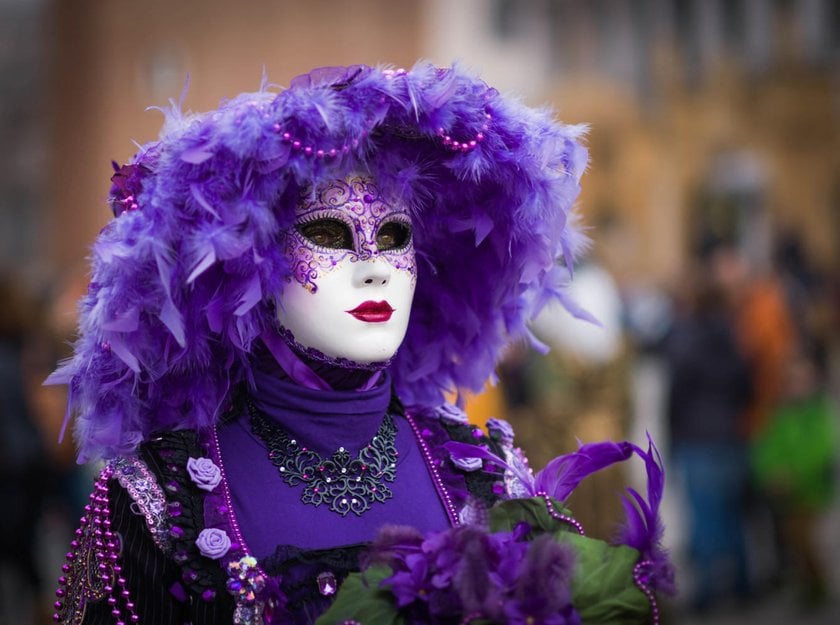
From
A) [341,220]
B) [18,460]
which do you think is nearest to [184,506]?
[341,220]

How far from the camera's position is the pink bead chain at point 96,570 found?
8.07 feet

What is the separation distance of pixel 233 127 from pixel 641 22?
983 inches

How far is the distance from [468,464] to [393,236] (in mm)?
493

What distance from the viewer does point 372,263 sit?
2.62m

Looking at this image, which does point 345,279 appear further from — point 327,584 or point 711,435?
point 711,435

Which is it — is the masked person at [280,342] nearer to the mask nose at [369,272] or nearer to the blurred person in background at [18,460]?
the mask nose at [369,272]

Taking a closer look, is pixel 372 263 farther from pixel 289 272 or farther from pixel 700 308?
pixel 700 308

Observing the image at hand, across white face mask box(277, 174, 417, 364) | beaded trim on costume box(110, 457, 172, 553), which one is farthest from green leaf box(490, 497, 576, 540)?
beaded trim on costume box(110, 457, 172, 553)

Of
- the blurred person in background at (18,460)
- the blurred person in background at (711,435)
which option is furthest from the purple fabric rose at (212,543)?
the blurred person in background at (711,435)

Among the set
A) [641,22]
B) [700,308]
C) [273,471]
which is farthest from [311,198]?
[641,22]

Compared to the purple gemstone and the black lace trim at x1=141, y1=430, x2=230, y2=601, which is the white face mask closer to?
the black lace trim at x1=141, y1=430, x2=230, y2=601

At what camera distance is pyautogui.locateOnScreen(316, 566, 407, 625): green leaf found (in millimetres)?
2357

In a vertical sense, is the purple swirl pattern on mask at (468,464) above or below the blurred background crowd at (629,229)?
above

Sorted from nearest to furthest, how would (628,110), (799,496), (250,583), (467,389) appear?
(250,583) → (467,389) → (799,496) → (628,110)
